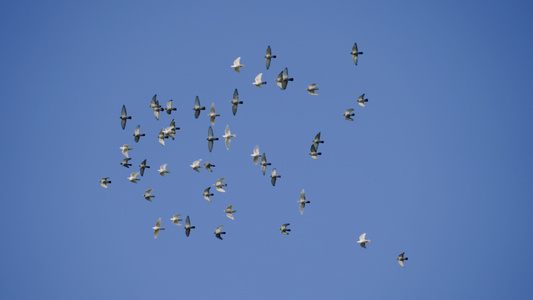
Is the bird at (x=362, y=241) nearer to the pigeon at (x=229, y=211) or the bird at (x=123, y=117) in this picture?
the pigeon at (x=229, y=211)

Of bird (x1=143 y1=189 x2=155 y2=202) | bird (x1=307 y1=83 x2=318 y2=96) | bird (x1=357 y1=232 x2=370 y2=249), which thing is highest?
bird (x1=307 y1=83 x2=318 y2=96)

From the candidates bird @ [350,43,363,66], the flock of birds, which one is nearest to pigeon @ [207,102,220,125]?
the flock of birds

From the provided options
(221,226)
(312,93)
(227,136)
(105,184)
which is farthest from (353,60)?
(105,184)

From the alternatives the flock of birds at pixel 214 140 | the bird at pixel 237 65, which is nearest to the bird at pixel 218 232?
the flock of birds at pixel 214 140

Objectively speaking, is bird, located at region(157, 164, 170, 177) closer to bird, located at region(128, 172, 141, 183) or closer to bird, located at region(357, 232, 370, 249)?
bird, located at region(128, 172, 141, 183)

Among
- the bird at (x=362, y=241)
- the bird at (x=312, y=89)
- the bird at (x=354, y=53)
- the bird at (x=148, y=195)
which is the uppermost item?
the bird at (x=354, y=53)

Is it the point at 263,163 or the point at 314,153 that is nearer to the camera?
the point at 314,153

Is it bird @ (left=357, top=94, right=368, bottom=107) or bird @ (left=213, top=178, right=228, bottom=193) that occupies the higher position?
bird @ (left=357, top=94, right=368, bottom=107)

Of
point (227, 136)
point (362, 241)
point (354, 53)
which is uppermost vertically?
point (354, 53)

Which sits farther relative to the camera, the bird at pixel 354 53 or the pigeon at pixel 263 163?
the pigeon at pixel 263 163

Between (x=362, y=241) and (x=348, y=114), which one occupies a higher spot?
(x=348, y=114)

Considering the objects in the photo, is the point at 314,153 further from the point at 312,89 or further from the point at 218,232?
the point at 218,232

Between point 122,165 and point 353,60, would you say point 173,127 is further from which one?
point 353,60

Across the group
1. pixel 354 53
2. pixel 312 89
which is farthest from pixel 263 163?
pixel 354 53
